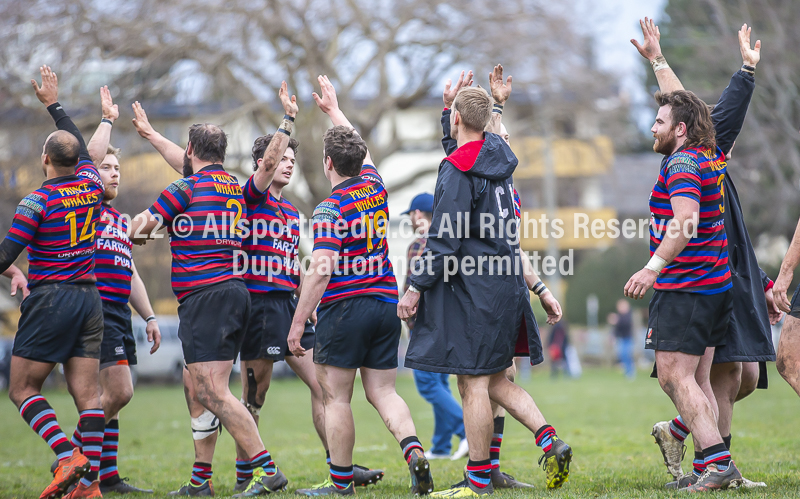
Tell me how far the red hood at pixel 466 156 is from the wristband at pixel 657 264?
122 centimetres

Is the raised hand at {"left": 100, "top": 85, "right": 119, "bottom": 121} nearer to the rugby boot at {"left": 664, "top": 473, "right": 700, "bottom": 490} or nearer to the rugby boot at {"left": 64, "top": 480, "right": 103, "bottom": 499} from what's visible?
the rugby boot at {"left": 64, "top": 480, "right": 103, "bottom": 499}

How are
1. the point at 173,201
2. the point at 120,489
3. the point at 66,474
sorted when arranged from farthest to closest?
the point at 120,489 < the point at 173,201 < the point at 66,474

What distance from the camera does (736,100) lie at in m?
4.96

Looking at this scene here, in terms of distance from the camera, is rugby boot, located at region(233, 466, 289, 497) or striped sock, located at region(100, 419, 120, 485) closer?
rugby boot, located at region(233, 466, 289, 497)

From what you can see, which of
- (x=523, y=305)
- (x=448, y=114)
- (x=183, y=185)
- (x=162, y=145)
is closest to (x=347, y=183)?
(x=448, y=114)

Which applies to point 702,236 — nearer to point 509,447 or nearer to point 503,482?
point 503,482

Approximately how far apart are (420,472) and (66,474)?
2.09 metres

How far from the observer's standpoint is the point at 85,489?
4.94m

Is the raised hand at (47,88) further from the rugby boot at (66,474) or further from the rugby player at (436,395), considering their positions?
the rugby player at (436,395)

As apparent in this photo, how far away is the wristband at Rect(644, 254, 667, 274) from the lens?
4418 mm

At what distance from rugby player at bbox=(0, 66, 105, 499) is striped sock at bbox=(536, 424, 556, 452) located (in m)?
2.74

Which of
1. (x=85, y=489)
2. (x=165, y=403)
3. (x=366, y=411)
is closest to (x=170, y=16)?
(x=165, y=403)

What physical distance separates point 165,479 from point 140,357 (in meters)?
15.8

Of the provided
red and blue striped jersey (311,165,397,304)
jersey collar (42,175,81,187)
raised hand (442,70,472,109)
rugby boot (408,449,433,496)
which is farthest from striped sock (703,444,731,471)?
jersey collar (42,175,81,187)
